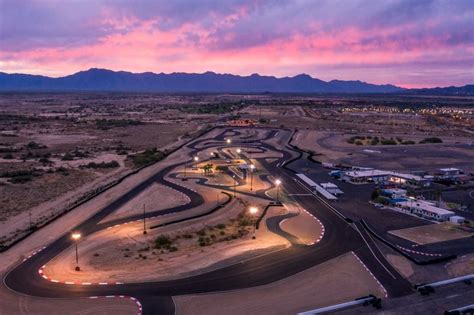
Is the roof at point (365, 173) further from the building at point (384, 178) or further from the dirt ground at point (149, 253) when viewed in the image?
the dirt ground at point (149, 253)

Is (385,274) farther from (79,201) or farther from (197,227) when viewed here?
(79,201)

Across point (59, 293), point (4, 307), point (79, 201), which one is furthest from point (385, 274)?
point (79, 201)

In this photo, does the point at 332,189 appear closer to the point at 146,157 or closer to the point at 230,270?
the point at 230,270

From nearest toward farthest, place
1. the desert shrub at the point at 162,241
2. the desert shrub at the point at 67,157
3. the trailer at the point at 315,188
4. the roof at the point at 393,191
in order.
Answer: the desert shrub at the point at 162,241 → the trailer at the point at 315,188 → the roof at the point at 393,191 → the desert shrub at the point at 67,157

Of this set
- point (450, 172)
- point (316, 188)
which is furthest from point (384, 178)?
point (316, 188)

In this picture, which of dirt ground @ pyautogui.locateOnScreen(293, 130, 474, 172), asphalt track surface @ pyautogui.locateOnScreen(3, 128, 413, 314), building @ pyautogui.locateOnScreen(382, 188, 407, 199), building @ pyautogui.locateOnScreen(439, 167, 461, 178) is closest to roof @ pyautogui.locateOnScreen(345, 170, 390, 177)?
building @ pyautogui.locateOnScreen(382, 188, 407, 199)

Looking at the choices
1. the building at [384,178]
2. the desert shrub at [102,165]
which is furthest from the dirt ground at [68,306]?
the building at [384,178]
